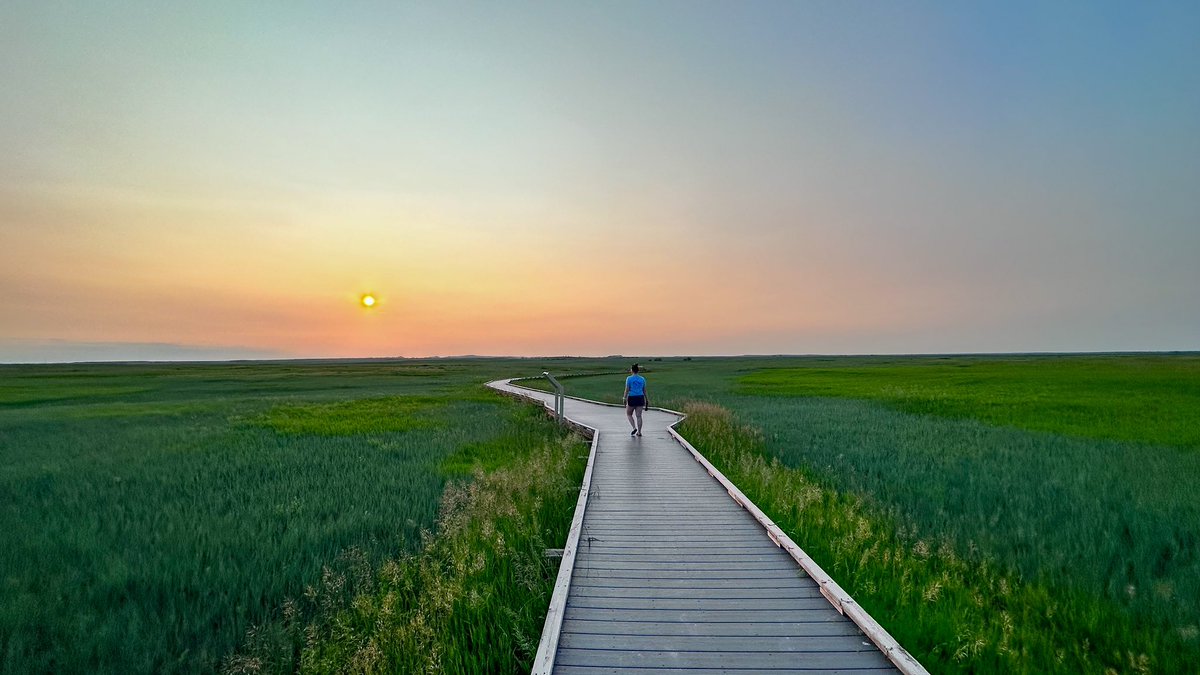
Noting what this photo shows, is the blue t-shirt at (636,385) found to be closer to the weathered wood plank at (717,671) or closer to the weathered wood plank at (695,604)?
the weathered wood plank at (695,604)

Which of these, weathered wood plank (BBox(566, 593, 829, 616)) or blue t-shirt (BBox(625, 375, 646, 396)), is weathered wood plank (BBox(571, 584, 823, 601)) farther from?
blue t-shirt (BBox(625, 375, 646, 396))

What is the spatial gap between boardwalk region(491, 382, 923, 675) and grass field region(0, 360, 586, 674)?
0.62 meters

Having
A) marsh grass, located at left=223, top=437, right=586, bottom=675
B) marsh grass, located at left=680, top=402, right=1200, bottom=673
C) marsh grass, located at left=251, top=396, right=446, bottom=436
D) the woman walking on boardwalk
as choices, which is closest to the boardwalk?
marsh grass, located at left=223, top=437, right=586, bottom=675

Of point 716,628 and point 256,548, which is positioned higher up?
point 716,628

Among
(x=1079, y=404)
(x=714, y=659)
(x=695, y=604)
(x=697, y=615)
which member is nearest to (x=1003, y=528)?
(x=695, y=604)

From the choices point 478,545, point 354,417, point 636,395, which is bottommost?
point 354,417

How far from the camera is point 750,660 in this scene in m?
4.37

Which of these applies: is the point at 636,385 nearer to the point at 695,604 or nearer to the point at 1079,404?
the point at 695,604

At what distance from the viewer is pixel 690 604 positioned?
5.34 meters

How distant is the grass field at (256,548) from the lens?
5430mm

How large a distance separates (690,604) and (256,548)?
650 cm

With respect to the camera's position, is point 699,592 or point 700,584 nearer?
point 699,592

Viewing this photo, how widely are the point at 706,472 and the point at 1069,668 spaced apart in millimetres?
6824

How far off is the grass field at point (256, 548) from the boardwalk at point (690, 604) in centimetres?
62
